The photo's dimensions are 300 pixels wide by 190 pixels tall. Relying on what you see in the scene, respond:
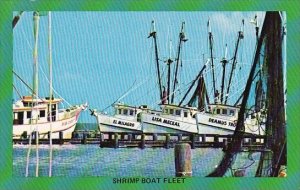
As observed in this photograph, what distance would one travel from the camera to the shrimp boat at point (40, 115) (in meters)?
7.98

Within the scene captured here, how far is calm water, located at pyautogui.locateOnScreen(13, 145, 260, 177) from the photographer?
8.01m

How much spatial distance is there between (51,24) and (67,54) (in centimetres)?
27

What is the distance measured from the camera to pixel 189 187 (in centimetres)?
794

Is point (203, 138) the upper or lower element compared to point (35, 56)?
lower

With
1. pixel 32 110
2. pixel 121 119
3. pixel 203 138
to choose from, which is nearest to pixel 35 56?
pixel 32 110

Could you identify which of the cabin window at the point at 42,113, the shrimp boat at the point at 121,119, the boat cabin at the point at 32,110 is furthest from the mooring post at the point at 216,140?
the cabin window at the point at 42,113

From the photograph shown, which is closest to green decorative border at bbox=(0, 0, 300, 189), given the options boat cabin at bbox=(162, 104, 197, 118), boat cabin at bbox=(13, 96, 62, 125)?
boat cabin at bbox=(13, 96, 62, 125)

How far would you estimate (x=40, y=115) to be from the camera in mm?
8094
